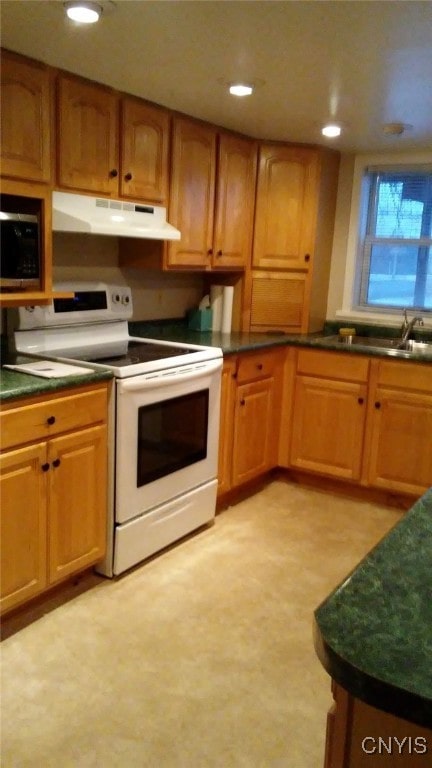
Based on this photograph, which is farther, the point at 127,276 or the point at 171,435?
the point at 127,276

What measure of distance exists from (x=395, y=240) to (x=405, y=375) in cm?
117

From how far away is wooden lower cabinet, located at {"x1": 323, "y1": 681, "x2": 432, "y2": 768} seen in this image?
83 centimetres

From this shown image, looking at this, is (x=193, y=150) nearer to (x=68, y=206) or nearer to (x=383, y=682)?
(x=68, y=206)

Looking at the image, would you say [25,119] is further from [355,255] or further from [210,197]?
[355,255]

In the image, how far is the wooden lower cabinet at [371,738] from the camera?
2.72ft

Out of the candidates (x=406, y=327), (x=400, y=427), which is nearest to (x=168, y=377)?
(x=400, y=427)

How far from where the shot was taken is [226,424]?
338cm

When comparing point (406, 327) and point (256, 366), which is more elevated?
point (406, 327)

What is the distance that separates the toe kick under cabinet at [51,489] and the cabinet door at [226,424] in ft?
3.00

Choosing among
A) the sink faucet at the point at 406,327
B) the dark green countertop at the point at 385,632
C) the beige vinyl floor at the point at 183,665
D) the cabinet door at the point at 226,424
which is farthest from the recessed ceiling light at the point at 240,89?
the dark green countertop at the point at 385,632

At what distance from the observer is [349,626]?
33.1 inches

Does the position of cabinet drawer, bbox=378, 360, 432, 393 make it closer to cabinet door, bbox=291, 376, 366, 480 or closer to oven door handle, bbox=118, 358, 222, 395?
cabinet door, bbox=291, 376, 366, 480

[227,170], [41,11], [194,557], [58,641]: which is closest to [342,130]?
[227,170]

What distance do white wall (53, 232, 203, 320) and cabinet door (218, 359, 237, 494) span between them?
0.69 m
